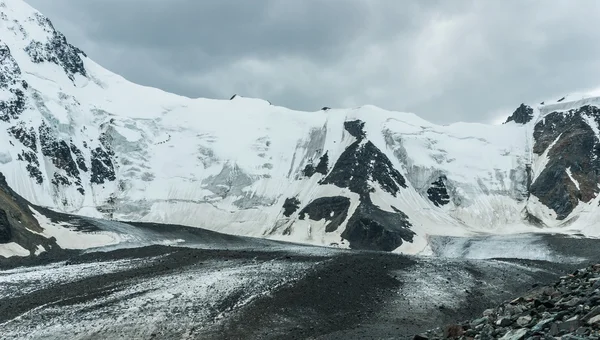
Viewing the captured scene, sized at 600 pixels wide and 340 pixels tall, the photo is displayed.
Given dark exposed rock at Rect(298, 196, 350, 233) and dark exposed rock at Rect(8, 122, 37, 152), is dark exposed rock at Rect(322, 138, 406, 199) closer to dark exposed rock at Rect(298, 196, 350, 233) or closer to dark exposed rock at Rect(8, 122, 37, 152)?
dark exposed rock at Rect(298, 196, 350, 233)

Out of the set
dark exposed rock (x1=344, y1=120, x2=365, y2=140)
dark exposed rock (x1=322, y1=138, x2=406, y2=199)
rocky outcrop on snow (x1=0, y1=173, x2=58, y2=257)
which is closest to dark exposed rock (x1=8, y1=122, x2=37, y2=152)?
rocky outcrop on snow (x1=0, y1=173, x2=58, y2=257)

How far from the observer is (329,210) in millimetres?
150000

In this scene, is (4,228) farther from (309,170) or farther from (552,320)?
(309,170)

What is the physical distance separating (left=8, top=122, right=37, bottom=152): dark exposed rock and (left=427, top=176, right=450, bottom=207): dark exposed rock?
11741 centimetres

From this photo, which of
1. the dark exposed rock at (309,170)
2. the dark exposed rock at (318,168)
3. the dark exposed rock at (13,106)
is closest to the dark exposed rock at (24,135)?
the dark exposed rock at (13,106)

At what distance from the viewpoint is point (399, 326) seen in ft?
116

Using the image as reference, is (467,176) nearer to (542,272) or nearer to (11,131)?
(542,272)

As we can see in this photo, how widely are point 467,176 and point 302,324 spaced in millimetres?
147306

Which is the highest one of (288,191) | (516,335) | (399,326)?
(288,191)

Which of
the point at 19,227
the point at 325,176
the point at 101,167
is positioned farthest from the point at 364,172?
the point at 19,227

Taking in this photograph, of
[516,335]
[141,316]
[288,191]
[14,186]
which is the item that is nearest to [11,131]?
[14,186]

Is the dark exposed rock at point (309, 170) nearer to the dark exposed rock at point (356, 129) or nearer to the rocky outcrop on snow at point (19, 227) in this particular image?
the dark exposed rock at point (356, 129)

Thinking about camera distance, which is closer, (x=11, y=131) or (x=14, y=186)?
(x=14, y=186)

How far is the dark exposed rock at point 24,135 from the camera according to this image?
16912 cm
